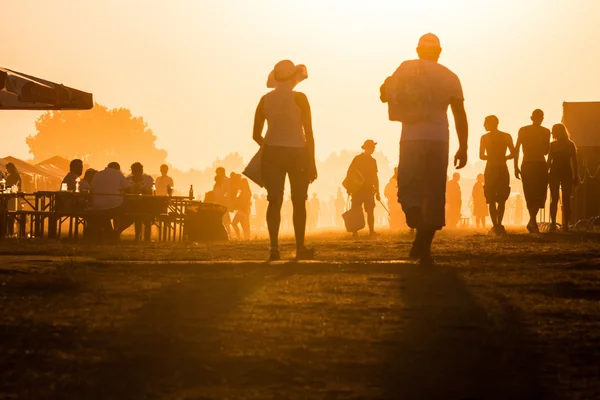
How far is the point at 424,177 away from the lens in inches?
379

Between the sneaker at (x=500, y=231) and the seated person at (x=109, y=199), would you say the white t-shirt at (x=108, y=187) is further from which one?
the sneaker at (x=500, y=231)

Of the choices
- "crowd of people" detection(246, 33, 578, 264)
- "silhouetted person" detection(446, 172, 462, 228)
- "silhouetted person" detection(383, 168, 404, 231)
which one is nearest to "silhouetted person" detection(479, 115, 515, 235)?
"crowd of people" detection(246, 33, 578, 264)

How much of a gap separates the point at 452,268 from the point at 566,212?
12.1 m

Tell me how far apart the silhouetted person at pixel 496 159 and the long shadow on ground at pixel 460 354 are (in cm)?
1186

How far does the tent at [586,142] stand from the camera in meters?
29.6

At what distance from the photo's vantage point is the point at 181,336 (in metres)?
5.31

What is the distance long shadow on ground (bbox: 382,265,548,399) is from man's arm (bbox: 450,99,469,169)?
3335mm

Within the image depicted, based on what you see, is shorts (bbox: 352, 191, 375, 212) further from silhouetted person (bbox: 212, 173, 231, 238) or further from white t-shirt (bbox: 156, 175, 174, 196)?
silhouetted person (bbox: 212, 173, 231, 238)

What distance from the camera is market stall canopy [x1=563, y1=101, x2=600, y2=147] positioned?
29.9 metres

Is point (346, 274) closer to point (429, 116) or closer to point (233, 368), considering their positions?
point (429, 116)

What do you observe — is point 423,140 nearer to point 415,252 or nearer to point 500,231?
point 415,252

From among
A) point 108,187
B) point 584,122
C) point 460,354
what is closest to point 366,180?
point 108,187

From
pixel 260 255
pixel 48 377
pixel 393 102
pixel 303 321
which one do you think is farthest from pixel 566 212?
pixel 48 377

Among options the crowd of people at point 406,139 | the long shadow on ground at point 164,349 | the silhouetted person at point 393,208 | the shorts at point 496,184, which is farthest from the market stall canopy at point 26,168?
the long shadow on ground at point 164,349
